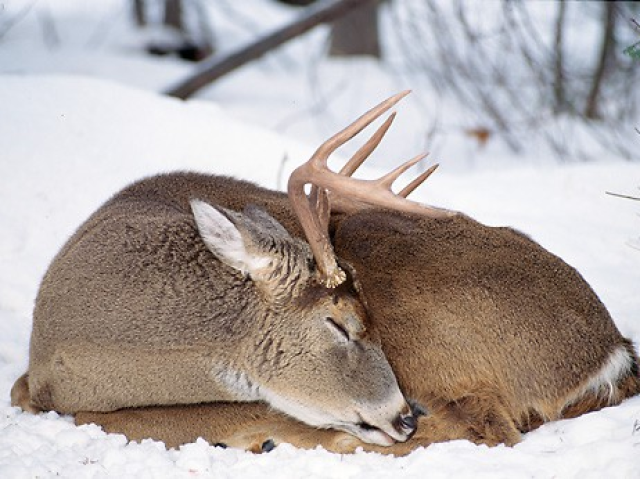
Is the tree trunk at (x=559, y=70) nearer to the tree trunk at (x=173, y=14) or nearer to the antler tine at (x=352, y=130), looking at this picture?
the tree trunk at (x=173, y=14)

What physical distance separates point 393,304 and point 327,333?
352 mm

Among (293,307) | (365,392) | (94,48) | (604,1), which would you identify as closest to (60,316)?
(293,307)

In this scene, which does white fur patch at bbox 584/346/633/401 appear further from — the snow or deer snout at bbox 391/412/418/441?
deer snout at bbox 391/412/418/441

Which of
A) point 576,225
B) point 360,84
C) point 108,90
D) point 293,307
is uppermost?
point 293,307

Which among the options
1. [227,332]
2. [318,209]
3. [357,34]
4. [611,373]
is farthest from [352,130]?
Answer: [357,34]

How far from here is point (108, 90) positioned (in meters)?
8.25

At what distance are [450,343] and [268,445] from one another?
0.83 metres

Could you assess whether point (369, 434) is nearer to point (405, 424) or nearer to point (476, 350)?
point (405, 424)

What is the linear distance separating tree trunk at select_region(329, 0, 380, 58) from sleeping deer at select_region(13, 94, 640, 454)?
413 inches

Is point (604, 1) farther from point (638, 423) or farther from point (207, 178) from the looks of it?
point (638, 423)

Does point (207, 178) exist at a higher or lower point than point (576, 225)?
higher

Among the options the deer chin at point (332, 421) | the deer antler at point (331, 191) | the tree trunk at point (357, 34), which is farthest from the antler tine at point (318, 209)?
the tree trunk at point (357, 34)

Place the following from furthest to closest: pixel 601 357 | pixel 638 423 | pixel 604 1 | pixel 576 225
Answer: pixel 604 1
pixel 576 225
pixel 601 357
pixel 638 423

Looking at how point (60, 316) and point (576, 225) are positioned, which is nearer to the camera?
point (60, 316)
